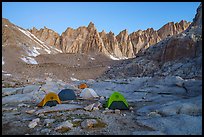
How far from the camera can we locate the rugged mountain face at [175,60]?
115 feet

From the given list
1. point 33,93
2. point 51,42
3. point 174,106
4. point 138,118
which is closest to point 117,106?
point 138,118

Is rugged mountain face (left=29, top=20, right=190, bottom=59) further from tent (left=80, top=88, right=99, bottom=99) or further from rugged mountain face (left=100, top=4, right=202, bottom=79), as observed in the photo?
tent (left=80, top=88, right=99, bottom=99)

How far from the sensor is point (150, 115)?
13227mm

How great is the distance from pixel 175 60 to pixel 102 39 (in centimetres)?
9760

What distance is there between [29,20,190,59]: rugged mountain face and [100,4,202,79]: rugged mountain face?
60923 mm

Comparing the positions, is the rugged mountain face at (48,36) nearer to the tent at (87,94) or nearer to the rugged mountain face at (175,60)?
the rugged mountain face at (175,60)

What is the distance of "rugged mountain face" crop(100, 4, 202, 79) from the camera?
3512 cm

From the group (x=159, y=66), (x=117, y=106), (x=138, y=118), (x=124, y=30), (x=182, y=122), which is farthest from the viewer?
(x=124, y=30)

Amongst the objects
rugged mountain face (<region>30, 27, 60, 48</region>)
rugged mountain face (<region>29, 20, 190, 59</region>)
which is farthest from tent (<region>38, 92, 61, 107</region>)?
rugged mountain face (<region>30, 27, 60, 48</region>)

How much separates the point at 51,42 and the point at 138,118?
121m

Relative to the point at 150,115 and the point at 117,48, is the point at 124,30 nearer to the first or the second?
the point at 117,48

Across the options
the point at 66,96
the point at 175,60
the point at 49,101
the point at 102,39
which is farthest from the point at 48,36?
the point at 49,101

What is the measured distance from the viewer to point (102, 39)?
138 m

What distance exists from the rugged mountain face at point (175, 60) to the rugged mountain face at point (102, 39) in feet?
200
